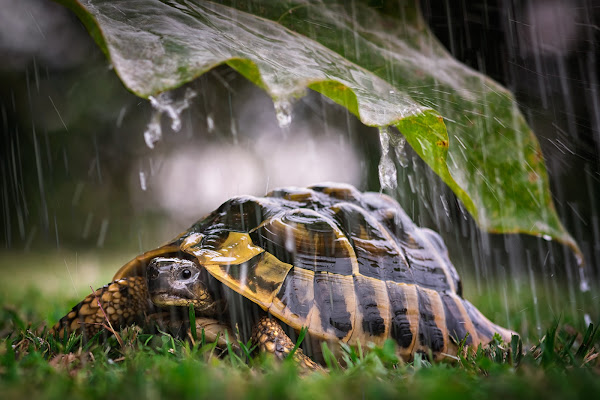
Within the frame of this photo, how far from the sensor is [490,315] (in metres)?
3.58

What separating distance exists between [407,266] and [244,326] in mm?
885

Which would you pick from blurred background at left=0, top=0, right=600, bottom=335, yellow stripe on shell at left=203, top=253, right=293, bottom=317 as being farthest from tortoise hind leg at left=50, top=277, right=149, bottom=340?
blurred background at left=0, top=0, right=600, bottom=335

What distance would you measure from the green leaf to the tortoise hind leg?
1.32 metres

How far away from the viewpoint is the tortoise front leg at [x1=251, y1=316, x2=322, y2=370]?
1688mm

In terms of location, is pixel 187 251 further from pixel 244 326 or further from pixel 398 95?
pixel 398 95

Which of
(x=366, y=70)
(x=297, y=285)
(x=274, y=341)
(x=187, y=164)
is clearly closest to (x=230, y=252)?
(x=297, y=285)

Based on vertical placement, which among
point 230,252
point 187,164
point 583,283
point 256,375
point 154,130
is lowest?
point 583,283

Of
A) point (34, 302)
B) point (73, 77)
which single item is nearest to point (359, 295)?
point (34, 302)

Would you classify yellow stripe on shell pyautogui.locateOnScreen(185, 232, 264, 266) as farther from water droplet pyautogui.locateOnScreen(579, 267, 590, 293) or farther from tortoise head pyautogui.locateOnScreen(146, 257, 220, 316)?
water droplet pyautogui.locateOnScreen(579, 267, 590, 293)

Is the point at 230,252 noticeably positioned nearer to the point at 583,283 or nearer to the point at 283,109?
the point at 283,109

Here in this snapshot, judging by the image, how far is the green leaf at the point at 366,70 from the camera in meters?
1.23

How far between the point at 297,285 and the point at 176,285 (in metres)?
0.54

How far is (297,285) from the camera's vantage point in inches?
72.4

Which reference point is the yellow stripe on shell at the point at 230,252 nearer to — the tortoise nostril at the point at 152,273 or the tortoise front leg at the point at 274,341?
the tortoise nostril at the point at 152,273
